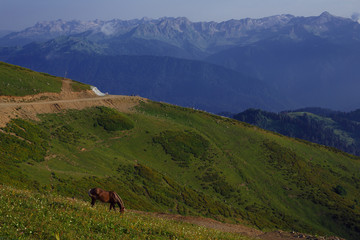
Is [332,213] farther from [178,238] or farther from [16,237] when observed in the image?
[16,237]

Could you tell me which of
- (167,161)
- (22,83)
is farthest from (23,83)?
(167,161)

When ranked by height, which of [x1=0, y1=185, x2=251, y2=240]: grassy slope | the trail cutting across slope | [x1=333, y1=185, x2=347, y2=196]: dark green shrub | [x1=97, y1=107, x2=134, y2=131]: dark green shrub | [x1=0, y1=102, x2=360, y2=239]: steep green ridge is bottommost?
[x1=333, y1=185, x2=347, y2=196]: dark green shrub

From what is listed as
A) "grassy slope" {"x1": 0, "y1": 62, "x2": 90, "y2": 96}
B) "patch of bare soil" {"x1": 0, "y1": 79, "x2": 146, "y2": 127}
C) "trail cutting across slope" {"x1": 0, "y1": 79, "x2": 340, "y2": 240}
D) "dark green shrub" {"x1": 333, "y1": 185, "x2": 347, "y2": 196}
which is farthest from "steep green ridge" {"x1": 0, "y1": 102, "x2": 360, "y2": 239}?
"grassy slope" {"x1": 0, "y1": 62, "x2": 90, "y2": 96}

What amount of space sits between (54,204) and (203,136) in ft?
289

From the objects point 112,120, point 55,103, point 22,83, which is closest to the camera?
point 55,103

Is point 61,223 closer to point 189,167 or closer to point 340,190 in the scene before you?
point 189,167

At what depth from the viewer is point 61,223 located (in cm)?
1728

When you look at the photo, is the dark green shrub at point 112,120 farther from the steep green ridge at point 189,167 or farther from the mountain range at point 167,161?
the steep green ridge at point 189,167

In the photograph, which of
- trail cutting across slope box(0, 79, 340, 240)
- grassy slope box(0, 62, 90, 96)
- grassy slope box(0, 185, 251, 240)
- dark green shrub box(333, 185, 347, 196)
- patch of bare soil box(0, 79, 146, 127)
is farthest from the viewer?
dark green shrub box(333, 185, 347, 196)

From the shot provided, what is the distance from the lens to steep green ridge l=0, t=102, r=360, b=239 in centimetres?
5700

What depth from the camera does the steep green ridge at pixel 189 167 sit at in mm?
57000

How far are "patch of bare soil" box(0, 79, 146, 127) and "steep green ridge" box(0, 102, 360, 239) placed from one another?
3305mm

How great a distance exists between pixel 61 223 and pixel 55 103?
77958 mm

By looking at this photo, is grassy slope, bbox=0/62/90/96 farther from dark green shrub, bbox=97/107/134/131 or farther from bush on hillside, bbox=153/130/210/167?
bush on hillside, bbox=153/130/210/167
